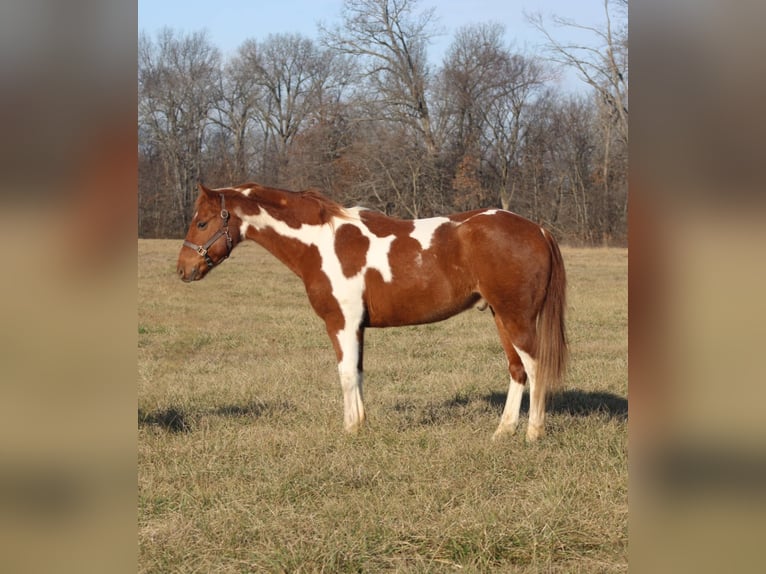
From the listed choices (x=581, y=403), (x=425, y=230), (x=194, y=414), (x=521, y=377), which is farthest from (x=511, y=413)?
(x=194, y=414)

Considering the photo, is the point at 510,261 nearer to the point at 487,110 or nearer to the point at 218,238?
the point at 218,238

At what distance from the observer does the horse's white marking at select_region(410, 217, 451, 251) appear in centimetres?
540

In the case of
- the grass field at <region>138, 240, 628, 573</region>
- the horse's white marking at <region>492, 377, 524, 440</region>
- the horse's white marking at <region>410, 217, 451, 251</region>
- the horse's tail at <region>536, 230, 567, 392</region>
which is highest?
the horse's white marking at <region>410, 217, 451, 251</region>

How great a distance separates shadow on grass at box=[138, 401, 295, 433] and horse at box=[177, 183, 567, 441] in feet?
2.61

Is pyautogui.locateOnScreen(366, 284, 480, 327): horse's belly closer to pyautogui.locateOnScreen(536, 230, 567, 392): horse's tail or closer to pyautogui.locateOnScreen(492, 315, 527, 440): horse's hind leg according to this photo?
pyautogui.locateOnScreen(492, 315, 527, 440): horse's hind leg

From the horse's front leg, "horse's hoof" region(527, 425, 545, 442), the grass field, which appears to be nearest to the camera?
the grass field

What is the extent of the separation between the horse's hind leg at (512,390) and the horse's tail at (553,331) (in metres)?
0.26

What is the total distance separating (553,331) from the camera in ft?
17.1

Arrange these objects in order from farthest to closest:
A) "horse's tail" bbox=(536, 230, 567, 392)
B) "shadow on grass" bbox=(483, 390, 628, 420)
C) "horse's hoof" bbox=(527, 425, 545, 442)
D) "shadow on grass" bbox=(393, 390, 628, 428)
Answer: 1. "shadow on grass" bbox=(483, 390, 628, 420)
2. "shadow on grass" bbox=(393, 390, 628, 428)
3. "horse's tail" bbox=(536, 230, 567, 392)
4. "horse's hoof" bbox=(527, 425, 545, 442)

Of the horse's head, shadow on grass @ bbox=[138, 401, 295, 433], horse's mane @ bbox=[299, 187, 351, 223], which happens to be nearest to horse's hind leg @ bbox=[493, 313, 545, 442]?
horse's mane @ bbox=[299, 187, 351, 223]

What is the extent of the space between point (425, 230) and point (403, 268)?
1.05ft
